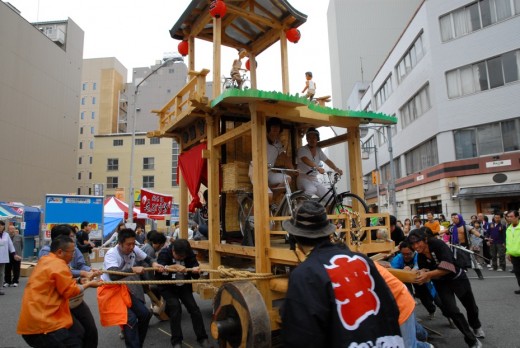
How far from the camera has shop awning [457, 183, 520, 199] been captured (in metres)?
18.7

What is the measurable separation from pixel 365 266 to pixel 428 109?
24.6 m

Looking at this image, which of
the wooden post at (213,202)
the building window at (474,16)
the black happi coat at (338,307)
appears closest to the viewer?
the black happi coat at (338,307)

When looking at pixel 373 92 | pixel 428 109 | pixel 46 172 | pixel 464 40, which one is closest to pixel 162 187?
pixel 46 172

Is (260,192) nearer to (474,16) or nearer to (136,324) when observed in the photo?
(136,324)

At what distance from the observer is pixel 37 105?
115ft

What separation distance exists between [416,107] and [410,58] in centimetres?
393

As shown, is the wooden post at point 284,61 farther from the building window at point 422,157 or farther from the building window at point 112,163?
the building window at point 112,163

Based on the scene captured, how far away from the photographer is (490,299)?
8734 mm

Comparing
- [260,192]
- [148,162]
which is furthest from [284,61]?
[148,162]

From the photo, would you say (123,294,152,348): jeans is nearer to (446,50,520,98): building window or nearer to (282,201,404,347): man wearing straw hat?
(282,201,404,347): man wearing straw hat

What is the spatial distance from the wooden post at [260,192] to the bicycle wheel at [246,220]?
40.4 inches

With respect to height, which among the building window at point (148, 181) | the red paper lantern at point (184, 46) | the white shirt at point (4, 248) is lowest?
the white shirt at point (4, 248)

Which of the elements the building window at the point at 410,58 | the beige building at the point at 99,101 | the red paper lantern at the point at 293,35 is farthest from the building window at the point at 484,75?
the beige building at the point at 99,101

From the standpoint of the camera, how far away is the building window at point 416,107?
24.5 metres
